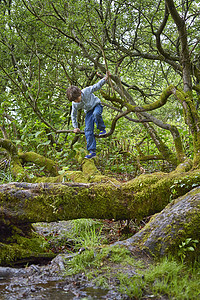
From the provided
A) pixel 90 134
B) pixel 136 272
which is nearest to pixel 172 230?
pixel 136 272

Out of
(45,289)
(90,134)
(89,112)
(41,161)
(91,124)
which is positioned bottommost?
(45,289)

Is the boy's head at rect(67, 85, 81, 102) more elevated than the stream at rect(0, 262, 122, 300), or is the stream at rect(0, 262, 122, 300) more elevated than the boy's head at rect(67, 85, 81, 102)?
the boy's head at rect(67, 85, 81, 102)

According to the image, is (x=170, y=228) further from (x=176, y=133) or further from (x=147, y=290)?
(x=176, y=133)

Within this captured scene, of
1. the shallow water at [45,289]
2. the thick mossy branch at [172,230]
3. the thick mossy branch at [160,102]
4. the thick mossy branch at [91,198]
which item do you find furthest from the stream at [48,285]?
the thick mossy branch at [160,102]

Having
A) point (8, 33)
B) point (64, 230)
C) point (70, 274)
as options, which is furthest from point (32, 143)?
point (70, 274)

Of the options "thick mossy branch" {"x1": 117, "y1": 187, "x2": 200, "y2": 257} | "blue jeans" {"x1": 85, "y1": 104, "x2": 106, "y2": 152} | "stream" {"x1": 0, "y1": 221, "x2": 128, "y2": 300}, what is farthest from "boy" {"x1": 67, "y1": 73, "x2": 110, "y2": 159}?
"stream" {"x1": 0, "y1": 221, "x2": 128, "y2": 300}

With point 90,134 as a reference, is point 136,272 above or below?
below

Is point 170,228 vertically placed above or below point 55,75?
below

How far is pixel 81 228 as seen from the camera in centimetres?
415

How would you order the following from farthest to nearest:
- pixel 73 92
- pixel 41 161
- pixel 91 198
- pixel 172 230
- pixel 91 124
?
pixel 41 161
pixel 91 124
pixel 73 92
pixel 91 198
pixel 172 230

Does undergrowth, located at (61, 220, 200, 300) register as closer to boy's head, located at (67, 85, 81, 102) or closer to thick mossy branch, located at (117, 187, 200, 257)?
thick mossy branch, located at (117, 187, 200, 257)

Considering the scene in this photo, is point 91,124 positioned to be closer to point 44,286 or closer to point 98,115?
point 98,115

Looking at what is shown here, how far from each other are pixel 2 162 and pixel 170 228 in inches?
199

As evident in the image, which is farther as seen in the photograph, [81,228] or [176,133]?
[176,133]
